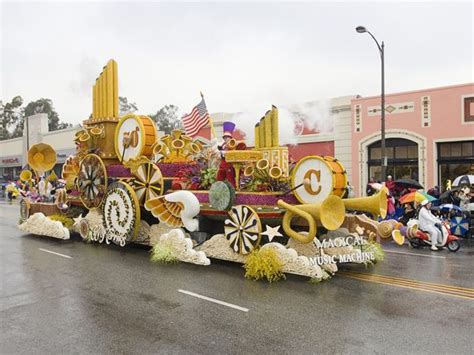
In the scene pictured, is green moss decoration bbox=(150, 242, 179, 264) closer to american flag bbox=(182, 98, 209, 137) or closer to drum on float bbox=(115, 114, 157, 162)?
drum on float bbox=(115, 114, 157, 162)

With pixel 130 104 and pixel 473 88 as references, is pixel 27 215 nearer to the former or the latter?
pixel 473 88

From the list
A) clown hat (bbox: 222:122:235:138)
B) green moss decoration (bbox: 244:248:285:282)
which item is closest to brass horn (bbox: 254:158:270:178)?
clown hat (bbox: 222:122:235:138)

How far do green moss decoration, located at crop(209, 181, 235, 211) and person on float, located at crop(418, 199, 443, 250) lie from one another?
5.94m

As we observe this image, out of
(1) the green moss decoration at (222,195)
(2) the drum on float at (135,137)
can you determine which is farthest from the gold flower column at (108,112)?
(1) the green moss decoration at (222,195)

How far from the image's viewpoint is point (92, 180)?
40.4 feet

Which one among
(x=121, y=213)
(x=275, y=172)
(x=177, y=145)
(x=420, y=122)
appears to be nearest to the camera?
(x=275, y=172)

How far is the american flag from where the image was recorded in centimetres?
1196

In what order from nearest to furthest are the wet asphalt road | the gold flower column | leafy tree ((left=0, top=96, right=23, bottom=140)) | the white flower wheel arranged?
the wet asphalt road < the white flower wheel < the gold flower column < leafy tree ((left=0, top=96, right=23, bottom=140))

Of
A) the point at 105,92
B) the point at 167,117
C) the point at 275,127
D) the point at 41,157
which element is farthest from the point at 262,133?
the point at 167,117

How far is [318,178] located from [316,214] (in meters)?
0.77

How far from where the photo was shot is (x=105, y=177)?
472 inches

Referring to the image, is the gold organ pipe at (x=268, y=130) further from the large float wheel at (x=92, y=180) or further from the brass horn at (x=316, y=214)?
the large float wheel at (x=92, y=180)

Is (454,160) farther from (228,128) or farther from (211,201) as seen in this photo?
(211,201)

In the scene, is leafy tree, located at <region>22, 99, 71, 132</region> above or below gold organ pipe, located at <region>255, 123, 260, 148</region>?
above
